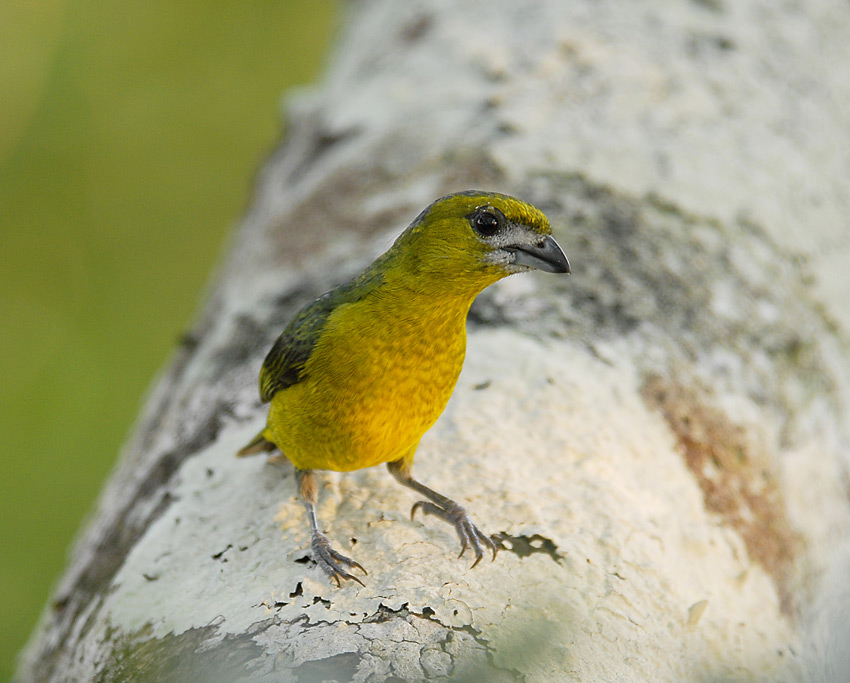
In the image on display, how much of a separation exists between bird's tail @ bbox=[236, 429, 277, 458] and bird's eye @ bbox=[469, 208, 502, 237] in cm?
81

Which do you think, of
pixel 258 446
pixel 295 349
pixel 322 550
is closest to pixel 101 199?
pixel 258 446

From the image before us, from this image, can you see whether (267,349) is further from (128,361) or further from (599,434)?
(128,361)

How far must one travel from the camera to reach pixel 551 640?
769 millimetres

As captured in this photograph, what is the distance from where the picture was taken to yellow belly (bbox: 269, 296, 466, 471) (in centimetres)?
200

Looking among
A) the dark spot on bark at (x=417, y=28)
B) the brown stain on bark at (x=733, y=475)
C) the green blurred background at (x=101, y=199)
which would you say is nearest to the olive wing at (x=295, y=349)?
the brown stain on bark at (x=733, y=475)

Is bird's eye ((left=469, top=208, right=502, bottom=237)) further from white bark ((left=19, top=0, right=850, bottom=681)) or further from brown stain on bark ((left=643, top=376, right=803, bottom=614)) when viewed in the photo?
brown stain on bark ((left=643, top=376, right=803, bottom=614))

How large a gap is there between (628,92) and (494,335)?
53.9 inches

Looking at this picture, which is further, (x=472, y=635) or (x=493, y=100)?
(x=493, y=100)

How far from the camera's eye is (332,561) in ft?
5.67

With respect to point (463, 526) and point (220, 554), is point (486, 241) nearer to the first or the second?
point (463, 526)

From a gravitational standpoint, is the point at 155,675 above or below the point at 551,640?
below

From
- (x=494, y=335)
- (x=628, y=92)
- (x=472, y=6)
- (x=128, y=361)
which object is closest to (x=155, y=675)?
(x=494, y=335)

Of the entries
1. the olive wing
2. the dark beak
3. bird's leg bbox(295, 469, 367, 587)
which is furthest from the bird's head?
bird's leg bbox(295, 469, 367, 587)

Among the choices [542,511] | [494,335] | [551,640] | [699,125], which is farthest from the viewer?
[699,125]
